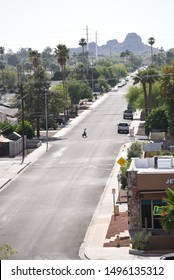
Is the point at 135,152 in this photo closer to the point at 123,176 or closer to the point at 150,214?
the point at 123,176

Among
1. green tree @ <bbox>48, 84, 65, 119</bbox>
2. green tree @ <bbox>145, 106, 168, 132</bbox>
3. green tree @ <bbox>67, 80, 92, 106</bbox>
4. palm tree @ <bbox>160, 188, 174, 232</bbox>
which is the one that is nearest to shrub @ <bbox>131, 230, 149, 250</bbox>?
palm tree @ <bbox>160, 188, 174, 232</bbox>

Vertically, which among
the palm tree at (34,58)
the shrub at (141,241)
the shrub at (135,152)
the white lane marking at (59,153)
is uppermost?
the palm tree at (34,58)

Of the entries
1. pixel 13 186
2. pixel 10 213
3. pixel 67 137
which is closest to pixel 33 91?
pixel 67 137

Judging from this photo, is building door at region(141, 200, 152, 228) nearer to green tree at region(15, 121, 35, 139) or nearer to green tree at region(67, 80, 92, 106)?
green tree at region(15, 121, 35, 139)

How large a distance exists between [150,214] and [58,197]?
15300mm

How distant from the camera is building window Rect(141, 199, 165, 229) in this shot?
36844 millimetres

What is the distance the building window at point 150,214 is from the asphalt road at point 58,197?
3534 millimetres

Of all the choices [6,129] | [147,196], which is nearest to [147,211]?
[147,196]

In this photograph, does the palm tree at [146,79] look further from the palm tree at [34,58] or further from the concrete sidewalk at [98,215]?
the palm tree at [34,58]

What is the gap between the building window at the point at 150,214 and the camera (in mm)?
36844

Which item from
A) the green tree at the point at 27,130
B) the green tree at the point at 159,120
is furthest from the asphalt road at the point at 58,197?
the green tree at the point at 159,120

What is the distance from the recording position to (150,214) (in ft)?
121
